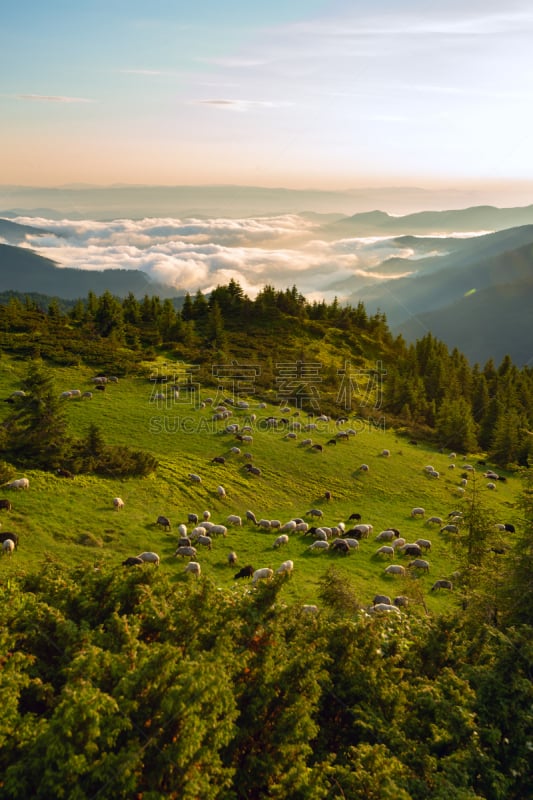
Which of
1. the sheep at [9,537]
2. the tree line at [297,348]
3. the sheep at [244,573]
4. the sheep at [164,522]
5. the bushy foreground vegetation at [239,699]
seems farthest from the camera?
the tree line at [297,348]

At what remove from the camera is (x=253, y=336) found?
105m

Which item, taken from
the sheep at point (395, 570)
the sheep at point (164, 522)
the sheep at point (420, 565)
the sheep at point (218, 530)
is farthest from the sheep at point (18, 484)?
the sheep at point (420, 565)

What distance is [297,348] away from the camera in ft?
335

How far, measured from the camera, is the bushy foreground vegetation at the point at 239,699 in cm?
1009

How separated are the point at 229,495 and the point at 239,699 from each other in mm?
26545

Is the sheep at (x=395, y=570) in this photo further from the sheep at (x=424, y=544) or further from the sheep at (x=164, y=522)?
the sheep at (x=164, y=522)

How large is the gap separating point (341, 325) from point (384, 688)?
115007 mm

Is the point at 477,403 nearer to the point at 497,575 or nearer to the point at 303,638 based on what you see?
the point at 497,575

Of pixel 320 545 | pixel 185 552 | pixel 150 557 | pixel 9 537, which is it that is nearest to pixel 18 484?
pixel 9 537

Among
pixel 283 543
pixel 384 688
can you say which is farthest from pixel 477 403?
pixel 384 688

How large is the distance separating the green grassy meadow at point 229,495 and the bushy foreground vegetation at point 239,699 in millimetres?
3512

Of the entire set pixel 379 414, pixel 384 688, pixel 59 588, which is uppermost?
pixel 59 588

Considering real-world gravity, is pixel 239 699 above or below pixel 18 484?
above

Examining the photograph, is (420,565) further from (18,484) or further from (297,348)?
(297,348)
